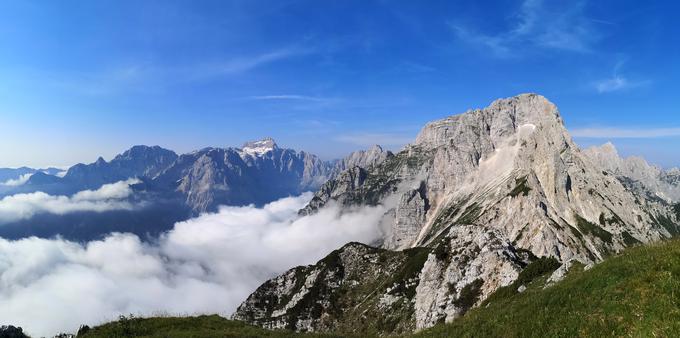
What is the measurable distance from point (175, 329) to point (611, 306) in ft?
123

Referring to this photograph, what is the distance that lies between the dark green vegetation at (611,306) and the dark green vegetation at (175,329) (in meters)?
21.3

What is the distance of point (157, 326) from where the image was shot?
4269 centimetres

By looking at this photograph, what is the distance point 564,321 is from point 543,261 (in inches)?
2186

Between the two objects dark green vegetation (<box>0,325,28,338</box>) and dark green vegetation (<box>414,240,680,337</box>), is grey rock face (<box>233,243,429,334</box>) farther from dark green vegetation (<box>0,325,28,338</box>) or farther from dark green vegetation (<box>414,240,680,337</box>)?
dark green vegetation (<box>0,325,28,338</box>)

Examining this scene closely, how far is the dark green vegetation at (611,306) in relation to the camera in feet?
59.6

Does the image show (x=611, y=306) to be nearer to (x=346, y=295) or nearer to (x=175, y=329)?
(x=175, y=329)

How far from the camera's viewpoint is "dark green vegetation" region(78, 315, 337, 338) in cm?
3938

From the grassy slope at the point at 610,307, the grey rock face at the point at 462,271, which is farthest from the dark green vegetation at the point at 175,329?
the grey rock face at the point at 462,271

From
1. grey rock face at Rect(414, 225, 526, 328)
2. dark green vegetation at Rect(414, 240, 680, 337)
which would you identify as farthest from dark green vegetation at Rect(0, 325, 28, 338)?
grey rock face at Rect(414, 225, 526, 328)

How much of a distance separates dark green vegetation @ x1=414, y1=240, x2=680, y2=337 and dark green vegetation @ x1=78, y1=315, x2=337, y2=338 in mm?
21335

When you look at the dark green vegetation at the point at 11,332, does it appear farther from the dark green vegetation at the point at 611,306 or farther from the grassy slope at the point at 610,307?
the dark green vegetation at the point at 611,306

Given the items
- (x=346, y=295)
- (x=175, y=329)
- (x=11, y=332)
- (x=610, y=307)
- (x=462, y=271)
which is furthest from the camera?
Result: (x=346, y=295)

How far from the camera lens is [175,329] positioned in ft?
138

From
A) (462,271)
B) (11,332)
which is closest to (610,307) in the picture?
(11,332)
